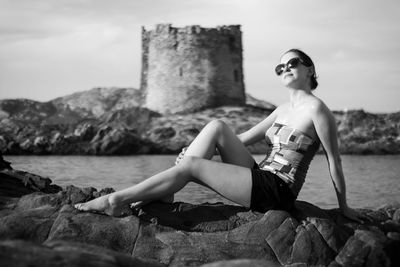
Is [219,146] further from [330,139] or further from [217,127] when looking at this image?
[330,139]

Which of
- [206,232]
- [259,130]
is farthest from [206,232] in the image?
[259,130]

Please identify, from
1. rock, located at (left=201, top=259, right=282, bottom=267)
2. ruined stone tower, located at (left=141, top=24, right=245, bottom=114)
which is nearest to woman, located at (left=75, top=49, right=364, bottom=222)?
rock, located at (left=201, top=259, right=282, bottom=267)

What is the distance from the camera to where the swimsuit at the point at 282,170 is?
3535 millimetres

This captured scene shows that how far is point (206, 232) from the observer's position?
355cm

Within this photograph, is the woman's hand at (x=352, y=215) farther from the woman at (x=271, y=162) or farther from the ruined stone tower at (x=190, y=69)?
the ruined stone tower at (x=190, y=69)

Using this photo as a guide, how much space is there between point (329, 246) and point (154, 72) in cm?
2550

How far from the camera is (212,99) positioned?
27547 millimetres

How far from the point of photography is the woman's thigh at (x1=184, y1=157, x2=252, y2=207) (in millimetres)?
3467

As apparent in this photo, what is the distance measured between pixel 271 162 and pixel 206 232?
2.17 ft

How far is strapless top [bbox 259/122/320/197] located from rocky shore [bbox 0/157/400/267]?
24cm

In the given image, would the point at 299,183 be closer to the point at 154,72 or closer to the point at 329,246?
the point at 329,246

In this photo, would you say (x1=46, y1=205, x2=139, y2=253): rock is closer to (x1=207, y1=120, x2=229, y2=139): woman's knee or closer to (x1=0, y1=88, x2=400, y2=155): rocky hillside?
(x1=207, y1=120, x2=229, y2=139): woman's knee

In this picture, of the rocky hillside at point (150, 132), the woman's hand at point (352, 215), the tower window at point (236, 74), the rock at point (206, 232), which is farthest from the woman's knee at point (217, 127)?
the tower window at point (236, 74)

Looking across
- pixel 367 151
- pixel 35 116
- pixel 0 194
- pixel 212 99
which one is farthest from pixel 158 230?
pixel 35 116
